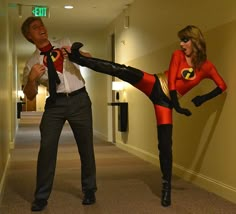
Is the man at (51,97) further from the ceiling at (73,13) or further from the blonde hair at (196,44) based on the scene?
the ceiling at (73,13)

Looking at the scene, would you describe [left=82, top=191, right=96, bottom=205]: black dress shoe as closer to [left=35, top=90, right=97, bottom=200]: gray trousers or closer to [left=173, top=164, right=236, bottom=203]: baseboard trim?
[left=35, top=90, right=97, bottom=200]: gray trousers

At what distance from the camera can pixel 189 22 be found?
14.6 feet

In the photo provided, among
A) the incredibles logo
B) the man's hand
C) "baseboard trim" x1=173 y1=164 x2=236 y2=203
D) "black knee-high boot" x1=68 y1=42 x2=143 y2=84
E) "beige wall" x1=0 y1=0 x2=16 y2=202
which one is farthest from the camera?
"beige wall" x1=0 y1=0 x2=16 y2=202

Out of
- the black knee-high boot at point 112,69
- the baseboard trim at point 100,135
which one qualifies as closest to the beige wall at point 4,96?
the black knee-high boot at point 112,69

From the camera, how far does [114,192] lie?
3941 mm

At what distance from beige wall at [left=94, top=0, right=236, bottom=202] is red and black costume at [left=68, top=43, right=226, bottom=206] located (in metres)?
0.32

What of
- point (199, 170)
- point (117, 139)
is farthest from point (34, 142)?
point (199, 170)

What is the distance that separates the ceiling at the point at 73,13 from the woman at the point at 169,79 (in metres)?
3.50

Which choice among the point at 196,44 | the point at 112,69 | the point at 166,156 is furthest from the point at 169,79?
the point at 166,156

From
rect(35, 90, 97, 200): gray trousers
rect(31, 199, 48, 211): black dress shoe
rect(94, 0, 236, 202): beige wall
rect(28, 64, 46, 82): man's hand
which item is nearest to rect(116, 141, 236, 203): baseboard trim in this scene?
rect(94, 0, 236, 202): beige wall

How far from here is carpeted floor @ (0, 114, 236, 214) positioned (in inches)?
131

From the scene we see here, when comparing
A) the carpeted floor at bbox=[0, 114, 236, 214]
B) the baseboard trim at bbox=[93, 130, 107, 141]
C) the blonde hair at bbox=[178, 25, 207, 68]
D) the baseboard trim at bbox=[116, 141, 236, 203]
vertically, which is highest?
the blonde hair at bbox=[178, 25, 207, 68]

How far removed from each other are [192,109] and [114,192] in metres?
1.28

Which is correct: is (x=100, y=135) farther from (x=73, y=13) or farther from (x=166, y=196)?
(x=166, y=196)
